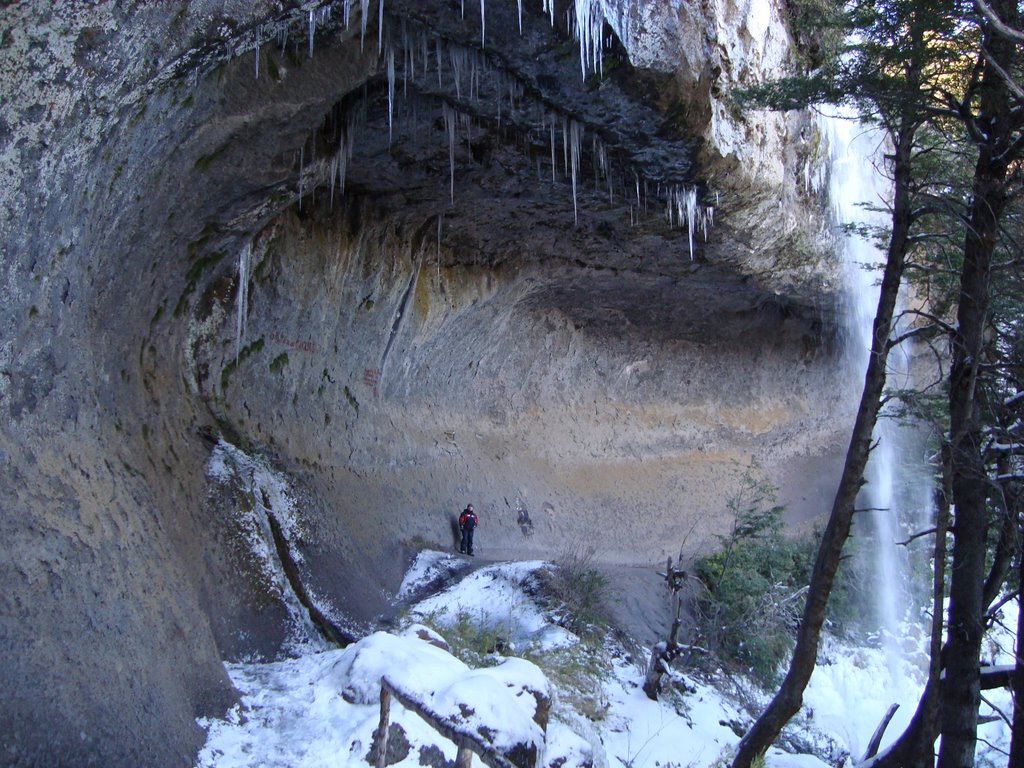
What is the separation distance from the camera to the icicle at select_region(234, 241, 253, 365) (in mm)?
8578

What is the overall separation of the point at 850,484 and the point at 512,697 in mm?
4453

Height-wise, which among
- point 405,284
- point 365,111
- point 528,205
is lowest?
point 405,284

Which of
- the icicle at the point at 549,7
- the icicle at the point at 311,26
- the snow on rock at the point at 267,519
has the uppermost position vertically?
the icicle at the point at 549,7

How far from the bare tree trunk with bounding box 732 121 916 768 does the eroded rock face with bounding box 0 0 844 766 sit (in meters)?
2.02

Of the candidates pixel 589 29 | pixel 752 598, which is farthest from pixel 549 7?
pixel 752 598

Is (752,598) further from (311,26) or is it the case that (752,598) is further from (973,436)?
(311,26)

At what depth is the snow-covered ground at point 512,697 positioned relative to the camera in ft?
16.0

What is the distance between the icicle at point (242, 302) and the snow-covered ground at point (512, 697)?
355cm

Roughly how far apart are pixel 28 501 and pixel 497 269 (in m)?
8.49

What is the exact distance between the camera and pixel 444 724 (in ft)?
11.9

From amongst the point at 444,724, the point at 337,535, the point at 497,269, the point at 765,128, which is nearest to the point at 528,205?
the point at 497,269

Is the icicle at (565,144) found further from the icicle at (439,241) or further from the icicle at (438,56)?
the icicle at (439,241)

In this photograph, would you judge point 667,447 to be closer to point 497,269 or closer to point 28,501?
point 497,269

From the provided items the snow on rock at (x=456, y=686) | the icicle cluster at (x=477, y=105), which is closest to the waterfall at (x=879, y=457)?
the icicle cluster at (x=477, y=105)
